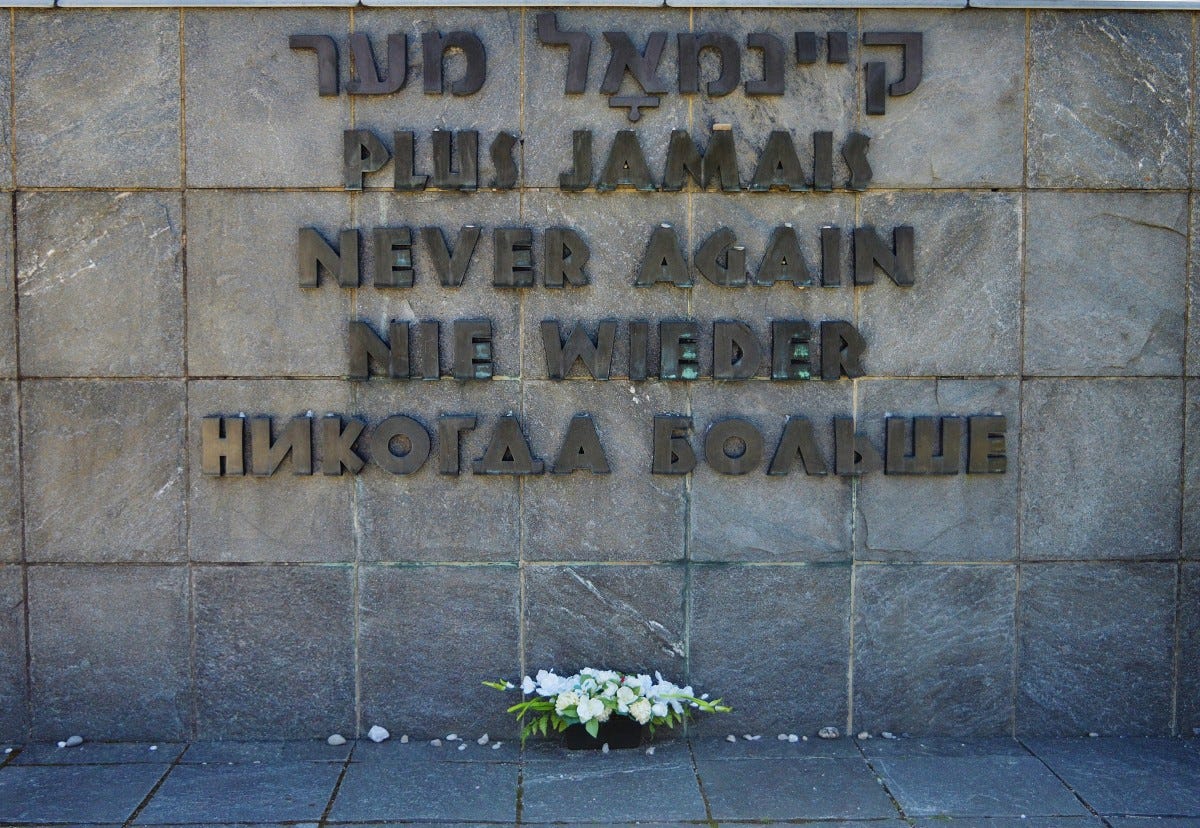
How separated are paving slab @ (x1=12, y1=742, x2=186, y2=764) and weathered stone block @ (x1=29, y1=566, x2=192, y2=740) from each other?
2.0 inches

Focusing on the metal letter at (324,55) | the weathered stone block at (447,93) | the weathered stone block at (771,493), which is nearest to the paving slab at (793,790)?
the weathered stone block at (771,493)

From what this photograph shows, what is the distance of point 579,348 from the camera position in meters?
4.77

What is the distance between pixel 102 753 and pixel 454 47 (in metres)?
3.75

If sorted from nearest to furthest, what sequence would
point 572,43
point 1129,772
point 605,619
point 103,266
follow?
point 1129,772 < point 572,43 < point 103,266 < point 605,619

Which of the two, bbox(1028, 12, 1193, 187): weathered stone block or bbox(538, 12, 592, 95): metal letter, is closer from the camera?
bbox(538, 12, 592, 95): metal letter

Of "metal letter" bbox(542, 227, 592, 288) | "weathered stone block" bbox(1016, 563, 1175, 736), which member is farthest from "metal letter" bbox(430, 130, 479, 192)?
"weathered stone block" bbox(1016, 563, 1175, 736)

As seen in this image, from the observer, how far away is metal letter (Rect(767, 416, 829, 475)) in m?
4.81

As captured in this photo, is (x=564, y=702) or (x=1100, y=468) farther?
(x=1100, y=468)

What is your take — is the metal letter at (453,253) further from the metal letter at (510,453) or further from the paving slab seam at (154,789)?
the paving slab seam at (154,789)

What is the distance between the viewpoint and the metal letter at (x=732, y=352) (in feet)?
15.7

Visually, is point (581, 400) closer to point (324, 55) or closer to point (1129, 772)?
point (324, 55)

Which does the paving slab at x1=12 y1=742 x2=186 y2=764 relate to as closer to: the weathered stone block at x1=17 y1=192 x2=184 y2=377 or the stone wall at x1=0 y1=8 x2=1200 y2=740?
the stone wall at x1=0 y1=8 x2=1200 y2=740

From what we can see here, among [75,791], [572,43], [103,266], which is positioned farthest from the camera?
[103,266]

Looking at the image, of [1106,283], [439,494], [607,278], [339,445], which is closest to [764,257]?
[607,278]
